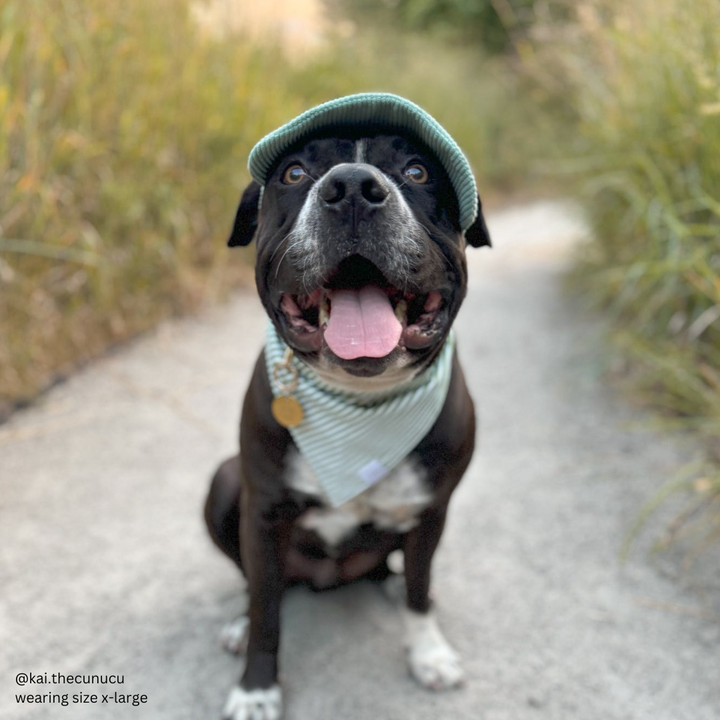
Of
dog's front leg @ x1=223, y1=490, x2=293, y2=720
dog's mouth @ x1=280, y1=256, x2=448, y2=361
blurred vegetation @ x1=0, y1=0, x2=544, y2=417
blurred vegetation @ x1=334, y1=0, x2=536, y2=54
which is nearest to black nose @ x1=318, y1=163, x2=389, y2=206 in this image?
dog's mouth @ x1=280, y1=256, x2=448, y2=361

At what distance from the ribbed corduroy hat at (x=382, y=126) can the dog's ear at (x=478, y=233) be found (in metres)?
0.18

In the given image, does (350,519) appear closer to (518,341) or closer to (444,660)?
(444,660)

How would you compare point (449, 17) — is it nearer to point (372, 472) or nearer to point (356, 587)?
point (356, 587)

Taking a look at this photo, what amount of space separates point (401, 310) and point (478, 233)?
0.33 metres

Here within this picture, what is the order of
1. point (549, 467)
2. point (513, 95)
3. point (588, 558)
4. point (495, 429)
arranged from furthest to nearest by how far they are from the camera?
point (513, 95) → point (495, 429) → point (549, 467) → point (588, 558)

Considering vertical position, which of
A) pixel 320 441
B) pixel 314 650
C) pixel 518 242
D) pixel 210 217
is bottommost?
pixel 518 242

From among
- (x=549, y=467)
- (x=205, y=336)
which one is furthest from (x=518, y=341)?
(x=205, y=336)

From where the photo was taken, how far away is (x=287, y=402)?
163 centimetres

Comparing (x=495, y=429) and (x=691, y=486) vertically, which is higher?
(x=691, y=486)

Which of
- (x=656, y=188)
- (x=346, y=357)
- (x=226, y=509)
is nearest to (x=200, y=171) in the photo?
(x=656, y=188)

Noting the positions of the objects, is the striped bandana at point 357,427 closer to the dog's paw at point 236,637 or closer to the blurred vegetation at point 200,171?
the dog's paw at point 236,637

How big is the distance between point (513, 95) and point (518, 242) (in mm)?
4381

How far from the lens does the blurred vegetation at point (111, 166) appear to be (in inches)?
118

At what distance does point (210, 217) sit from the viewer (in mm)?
4336
